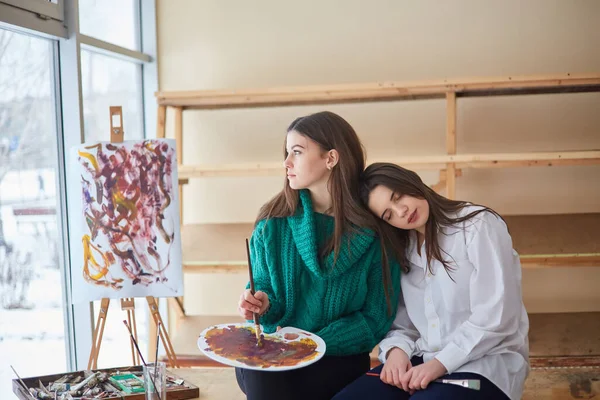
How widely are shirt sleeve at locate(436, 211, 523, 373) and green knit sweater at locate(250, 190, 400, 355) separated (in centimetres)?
28

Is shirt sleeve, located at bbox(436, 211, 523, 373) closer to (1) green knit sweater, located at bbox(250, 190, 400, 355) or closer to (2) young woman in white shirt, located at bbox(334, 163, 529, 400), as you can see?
(2) young woman in white shirt, located at bbox(334, 163, 529, 400)

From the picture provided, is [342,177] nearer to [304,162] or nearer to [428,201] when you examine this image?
[304,162]

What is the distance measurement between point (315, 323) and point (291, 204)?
0.38 metres

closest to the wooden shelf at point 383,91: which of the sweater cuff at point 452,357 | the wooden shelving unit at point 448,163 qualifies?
the wooden shelving unit at point 448,163

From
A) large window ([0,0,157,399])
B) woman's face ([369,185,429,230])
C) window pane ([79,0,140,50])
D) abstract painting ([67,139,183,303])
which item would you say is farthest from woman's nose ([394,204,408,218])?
window pane ([79,0,140,50])

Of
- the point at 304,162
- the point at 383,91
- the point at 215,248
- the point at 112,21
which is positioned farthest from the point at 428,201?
the point at 112,21

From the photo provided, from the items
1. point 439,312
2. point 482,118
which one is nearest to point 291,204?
point 439,312

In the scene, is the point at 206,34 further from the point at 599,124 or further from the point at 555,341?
the point at 555,341

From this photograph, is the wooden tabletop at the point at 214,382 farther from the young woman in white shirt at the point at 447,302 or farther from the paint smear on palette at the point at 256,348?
the young woman in white shirt at the point at 447,302

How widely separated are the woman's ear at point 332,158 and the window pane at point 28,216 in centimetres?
130

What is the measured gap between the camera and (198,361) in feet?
9.62

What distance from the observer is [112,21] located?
305cm

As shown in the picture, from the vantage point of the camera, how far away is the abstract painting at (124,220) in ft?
7.47

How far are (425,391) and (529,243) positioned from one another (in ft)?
4.28
